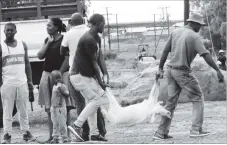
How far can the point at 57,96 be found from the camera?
8102 mm

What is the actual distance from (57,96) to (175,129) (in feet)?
8.35

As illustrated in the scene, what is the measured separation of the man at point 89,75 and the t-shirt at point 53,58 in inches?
19.8

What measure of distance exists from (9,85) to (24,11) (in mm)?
4374

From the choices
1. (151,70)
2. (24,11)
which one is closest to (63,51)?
(24,11)

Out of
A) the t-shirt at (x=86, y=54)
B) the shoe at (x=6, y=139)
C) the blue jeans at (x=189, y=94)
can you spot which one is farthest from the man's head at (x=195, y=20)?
the shoe at (x=6, y=139)

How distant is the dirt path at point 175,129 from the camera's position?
8227mm

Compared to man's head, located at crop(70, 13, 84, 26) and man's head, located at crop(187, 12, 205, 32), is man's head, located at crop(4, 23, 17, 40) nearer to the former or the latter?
man's head, located at crop(70, 13, 84, 26)

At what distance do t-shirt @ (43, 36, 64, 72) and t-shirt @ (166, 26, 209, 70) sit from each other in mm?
1678

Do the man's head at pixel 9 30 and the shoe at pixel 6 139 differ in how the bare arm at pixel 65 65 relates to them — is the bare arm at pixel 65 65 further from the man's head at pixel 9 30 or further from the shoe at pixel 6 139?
the shoe at pixel 6 139

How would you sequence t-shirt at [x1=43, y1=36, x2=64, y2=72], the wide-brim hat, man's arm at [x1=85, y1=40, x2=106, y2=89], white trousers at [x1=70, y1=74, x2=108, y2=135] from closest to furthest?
man's arm at [x1=85, y1=40, x2=106, y2=89] → white trousers at [x1=70, y1=74, x2=108, y2=135] → the wide-brim hat → t-shirt at [x1=43, y1=36, x2=64, y2=72]

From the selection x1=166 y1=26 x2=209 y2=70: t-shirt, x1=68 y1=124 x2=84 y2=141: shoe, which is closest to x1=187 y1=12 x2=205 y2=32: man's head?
x1=166 y1=26 x2=209 y2=70: t-shirt

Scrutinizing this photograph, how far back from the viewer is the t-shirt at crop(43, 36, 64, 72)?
8164 mm

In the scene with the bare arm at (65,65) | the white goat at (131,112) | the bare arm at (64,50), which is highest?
the bare arm at (64,50)

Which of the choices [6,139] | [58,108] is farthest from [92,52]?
[6,139]
